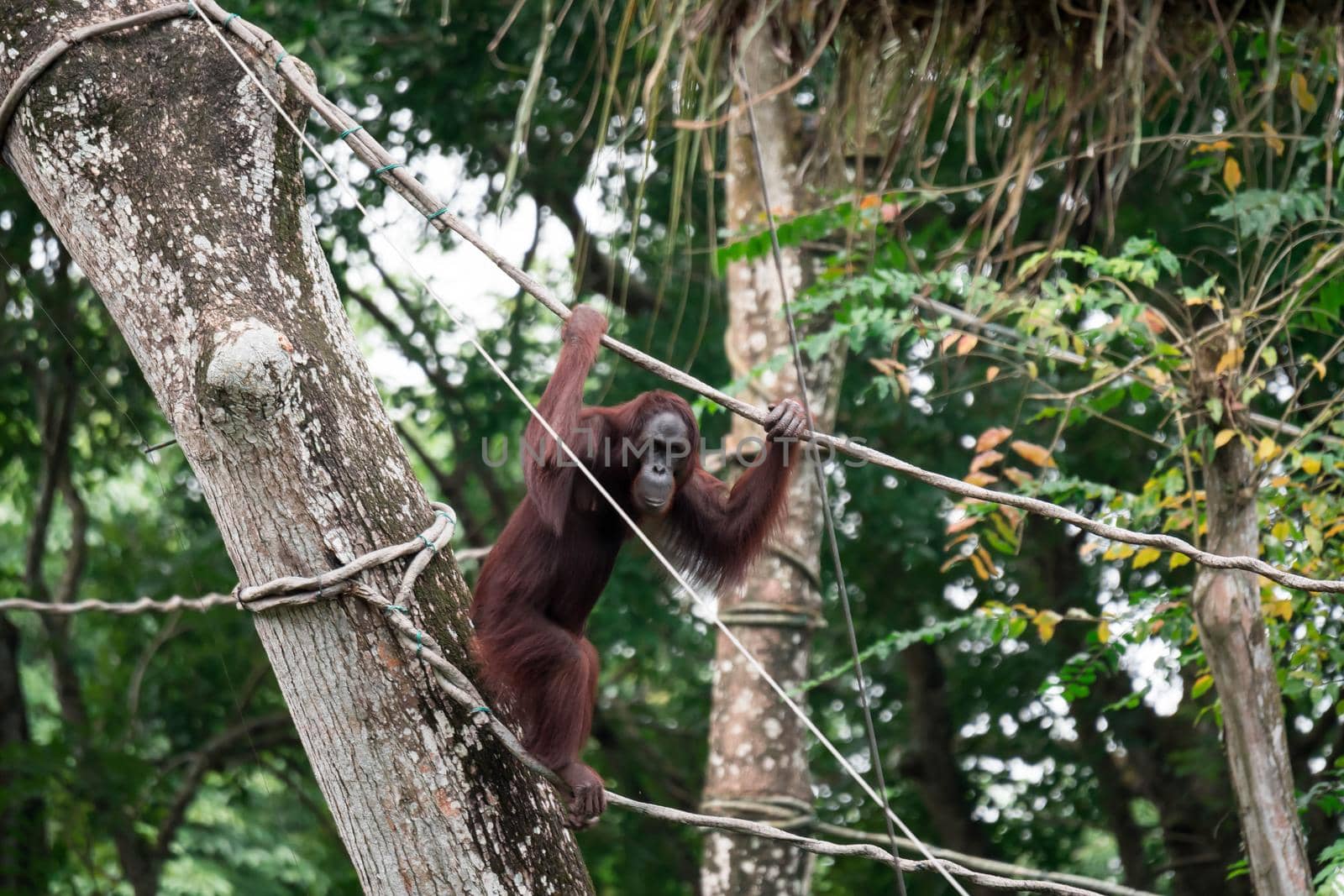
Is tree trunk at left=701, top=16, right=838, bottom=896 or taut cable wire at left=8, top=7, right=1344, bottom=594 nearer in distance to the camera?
taut cable wire at left=8, top=7, right=1344, bottom=594

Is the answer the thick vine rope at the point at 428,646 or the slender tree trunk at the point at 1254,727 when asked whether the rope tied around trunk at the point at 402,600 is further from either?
the slender tree trunk at the point at 1254,727

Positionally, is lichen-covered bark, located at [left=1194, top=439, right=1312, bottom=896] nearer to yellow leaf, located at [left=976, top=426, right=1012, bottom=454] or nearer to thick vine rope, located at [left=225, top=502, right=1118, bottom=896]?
thick vine rope, located at [left=225, top=502, right=1118, bottom=896]

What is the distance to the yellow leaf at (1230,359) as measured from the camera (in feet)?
11.1

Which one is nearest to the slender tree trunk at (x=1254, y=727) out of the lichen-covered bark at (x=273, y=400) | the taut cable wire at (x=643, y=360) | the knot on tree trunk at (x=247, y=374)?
the taut cable wire at (x=643, y=360)

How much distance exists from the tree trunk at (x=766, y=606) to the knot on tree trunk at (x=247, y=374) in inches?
107

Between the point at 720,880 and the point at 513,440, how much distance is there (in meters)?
3.65

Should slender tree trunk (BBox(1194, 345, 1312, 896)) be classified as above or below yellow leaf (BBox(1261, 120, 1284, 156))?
below

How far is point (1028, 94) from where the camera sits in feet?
11.3

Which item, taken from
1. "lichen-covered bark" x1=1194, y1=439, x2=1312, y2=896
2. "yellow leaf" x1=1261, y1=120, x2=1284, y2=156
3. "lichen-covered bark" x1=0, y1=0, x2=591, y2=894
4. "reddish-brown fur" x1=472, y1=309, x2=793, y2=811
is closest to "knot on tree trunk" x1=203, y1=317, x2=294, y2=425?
"lichen-covered bark" x1=0, y1=0, x2=591, y2=894

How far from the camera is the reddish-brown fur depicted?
317 centimetres

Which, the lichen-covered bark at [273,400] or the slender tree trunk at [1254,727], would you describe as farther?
the slender tree trunk at [1254,727]

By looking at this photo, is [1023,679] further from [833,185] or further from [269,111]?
[269,111]

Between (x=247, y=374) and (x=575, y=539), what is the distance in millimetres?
1312

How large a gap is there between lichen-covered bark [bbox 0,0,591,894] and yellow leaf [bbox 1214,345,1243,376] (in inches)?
80.1
